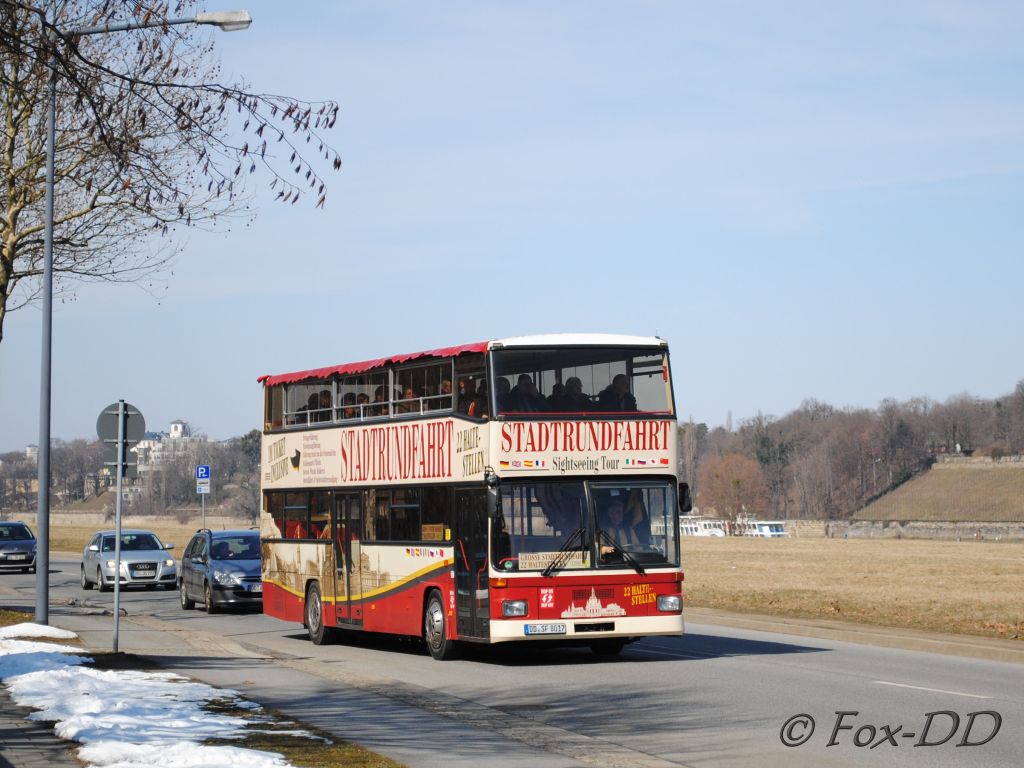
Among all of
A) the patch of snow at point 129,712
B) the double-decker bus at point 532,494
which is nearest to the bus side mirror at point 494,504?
the double-decker bus at point 532,494

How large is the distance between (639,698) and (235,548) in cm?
1840

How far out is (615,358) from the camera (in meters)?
18.7

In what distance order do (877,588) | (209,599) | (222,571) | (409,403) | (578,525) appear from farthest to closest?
(877,588) → (222,571) → (209,599) → (409,403) → (578,525)

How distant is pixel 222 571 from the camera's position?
30.3 m

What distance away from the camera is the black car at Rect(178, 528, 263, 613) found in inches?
1185

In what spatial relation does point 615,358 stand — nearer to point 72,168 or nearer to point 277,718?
point 277,718

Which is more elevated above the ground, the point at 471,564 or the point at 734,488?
the point at 734,488

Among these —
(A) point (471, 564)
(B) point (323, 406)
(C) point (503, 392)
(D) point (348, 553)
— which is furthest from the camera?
(B) point (323, 406)

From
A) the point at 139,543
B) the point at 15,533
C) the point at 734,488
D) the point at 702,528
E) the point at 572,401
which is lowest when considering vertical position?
the point at 139,543

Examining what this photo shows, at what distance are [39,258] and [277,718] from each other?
57.1 feet

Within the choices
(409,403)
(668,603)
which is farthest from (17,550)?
(668,603)

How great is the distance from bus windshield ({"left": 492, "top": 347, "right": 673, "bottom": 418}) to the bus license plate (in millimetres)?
2586

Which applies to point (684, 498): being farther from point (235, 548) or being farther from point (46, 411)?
point (235, 548)

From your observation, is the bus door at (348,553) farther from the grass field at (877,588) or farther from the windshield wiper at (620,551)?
the grass field at (877,588)
